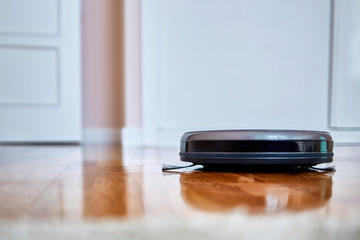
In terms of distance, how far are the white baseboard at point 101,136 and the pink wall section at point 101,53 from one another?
0.16 feet

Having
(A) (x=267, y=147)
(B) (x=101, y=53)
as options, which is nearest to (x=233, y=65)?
(B) (x=101, y=53)

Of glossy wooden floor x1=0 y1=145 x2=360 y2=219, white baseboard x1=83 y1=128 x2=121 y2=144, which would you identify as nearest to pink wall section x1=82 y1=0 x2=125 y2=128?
white baseboard x1=83 y1=128 x2=121 y2=144

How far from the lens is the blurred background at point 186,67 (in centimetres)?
195

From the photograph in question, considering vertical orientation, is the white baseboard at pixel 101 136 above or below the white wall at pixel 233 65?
below

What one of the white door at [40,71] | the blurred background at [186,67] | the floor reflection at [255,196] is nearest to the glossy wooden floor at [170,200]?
the floor reflection at [255,196]

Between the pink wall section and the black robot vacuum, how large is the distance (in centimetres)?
174

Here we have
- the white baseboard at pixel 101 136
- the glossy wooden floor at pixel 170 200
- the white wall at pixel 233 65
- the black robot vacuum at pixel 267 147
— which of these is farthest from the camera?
the white baseboard at pixel 101 136

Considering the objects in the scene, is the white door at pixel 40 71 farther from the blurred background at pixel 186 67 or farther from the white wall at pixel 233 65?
the white wall at pixel 233 65

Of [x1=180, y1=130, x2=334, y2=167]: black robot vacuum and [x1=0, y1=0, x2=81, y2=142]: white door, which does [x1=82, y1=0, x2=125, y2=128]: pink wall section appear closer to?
[x1=0, y1=0, x2=81, y2=142]: white door

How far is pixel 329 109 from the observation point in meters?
1.97

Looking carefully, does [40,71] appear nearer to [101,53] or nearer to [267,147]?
[101,53]

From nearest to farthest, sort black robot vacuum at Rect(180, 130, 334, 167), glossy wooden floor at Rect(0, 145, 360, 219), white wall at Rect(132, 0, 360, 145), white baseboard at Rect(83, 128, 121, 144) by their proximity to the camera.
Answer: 1. glossy wooden floor at Rect(0, 145, 360, 219)
2. black robot vacuum at Rect(180, 130, 334, 167)
3. white wall at Rect(132, 0, 360, 145)
4. white baseboard at Rect(83, 128, 121, 144)

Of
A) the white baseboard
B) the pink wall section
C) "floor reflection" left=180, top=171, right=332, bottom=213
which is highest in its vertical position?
the pink wall section

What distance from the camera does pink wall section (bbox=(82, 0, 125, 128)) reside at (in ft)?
7.00
